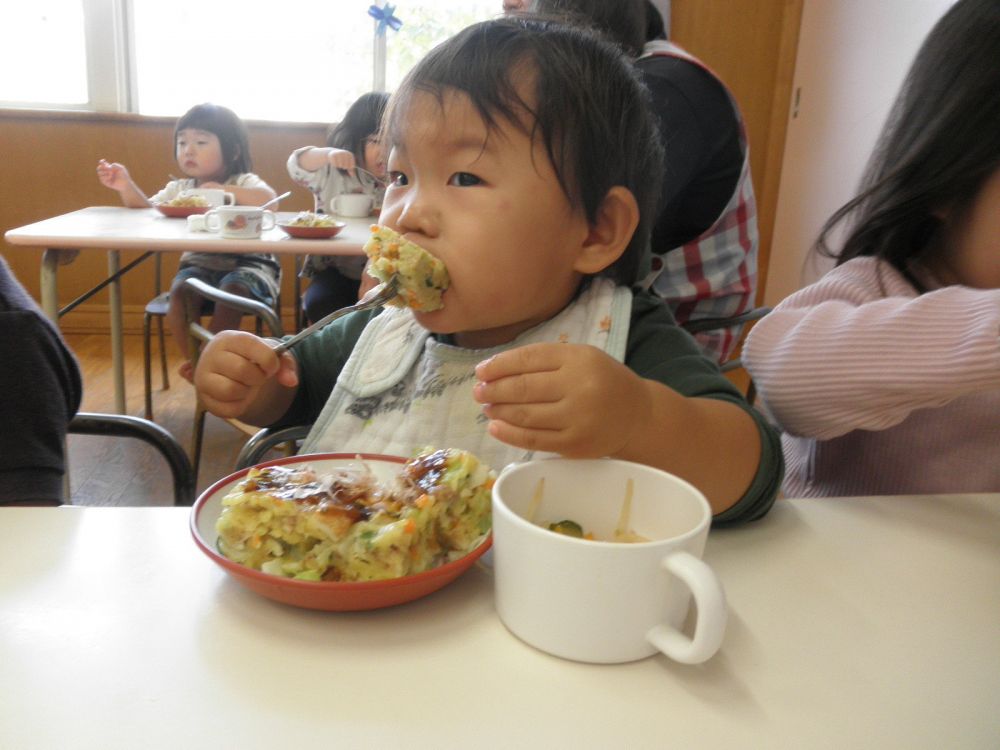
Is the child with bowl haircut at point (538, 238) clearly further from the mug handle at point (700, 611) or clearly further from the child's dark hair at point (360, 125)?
the child's dark hair at point (360, 125)

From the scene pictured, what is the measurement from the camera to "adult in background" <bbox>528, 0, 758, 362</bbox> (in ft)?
4.63

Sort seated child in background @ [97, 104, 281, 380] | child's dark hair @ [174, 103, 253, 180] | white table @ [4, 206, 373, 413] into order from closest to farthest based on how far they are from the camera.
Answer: white table @ [4, 206, 373, 413] → seated child in background @ [97, 104, 281, 380] → child's dark hair @ [174, 103, 253, 180]

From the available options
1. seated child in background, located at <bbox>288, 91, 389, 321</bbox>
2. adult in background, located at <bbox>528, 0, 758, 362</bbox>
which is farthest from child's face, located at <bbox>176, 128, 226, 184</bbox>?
adult in background, located at <bbox>528, 0, 758, 362</bbox>

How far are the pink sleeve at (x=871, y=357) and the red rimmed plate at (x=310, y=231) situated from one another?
5.70ft

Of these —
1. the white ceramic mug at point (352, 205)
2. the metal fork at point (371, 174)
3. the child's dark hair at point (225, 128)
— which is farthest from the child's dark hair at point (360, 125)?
the child's dark hair at point (225, 128)

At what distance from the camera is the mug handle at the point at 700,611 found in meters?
0.44

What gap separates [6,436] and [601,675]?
723mm

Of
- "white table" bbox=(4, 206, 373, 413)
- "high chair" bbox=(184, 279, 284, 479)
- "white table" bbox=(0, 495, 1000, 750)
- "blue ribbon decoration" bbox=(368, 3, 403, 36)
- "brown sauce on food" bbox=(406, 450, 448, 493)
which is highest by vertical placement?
"blue ribbon decoration" bbox=(368, 3, 403, 36)

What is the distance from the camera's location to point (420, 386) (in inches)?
39.1

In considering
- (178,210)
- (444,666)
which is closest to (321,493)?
(444,666)

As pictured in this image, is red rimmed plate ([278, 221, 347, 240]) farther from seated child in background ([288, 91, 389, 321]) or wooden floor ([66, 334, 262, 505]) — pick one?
wooden floor ([66, 334, 262, 505])

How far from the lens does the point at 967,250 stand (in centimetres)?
91

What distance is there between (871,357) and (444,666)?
1.73 ft

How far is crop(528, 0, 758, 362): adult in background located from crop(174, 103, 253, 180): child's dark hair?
234 centimetres
